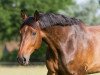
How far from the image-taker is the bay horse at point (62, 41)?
284 inches

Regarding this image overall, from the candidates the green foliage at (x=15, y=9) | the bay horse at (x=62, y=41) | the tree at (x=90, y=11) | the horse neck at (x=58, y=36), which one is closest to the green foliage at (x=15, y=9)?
the green foliage at (x=15, y=9)

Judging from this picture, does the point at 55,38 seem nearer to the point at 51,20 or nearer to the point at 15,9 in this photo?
the point at 51,20

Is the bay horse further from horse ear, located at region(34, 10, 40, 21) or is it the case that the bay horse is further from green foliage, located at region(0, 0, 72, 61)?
green foliage, located at region(0, 0, 72, 61)

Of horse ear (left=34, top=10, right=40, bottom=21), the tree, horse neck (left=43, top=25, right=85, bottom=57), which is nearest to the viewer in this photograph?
horse ear (left=34, top=10, right=40, bottom=21)

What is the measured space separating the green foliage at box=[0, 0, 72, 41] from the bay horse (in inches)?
988

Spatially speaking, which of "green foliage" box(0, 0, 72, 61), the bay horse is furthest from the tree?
the bay horse

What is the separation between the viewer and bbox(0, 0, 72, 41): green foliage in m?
33.0

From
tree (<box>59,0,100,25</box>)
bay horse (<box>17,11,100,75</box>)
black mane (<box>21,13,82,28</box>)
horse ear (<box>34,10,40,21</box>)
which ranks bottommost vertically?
tree (<box>59,0,100,25</box>)

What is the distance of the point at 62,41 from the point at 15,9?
26627mm

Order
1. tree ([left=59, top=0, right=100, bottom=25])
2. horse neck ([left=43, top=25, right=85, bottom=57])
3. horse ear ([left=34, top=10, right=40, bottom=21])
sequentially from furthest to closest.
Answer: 1. tree ([left=59, top=0, right=100, bottom=25])
2. horse neck ([left=43, top=25, right=85, bottom=57])
3. horse ear ([left=34, top=10, right=40, bottom=21])

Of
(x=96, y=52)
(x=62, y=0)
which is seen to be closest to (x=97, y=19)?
(x=62, y=0)

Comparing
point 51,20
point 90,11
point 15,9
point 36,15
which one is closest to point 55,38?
point 51,20

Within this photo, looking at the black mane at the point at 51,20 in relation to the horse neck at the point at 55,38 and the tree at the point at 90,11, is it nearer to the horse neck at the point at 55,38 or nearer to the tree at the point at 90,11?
→ the horse neck at the point at 55,38

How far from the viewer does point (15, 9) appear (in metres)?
33.8
